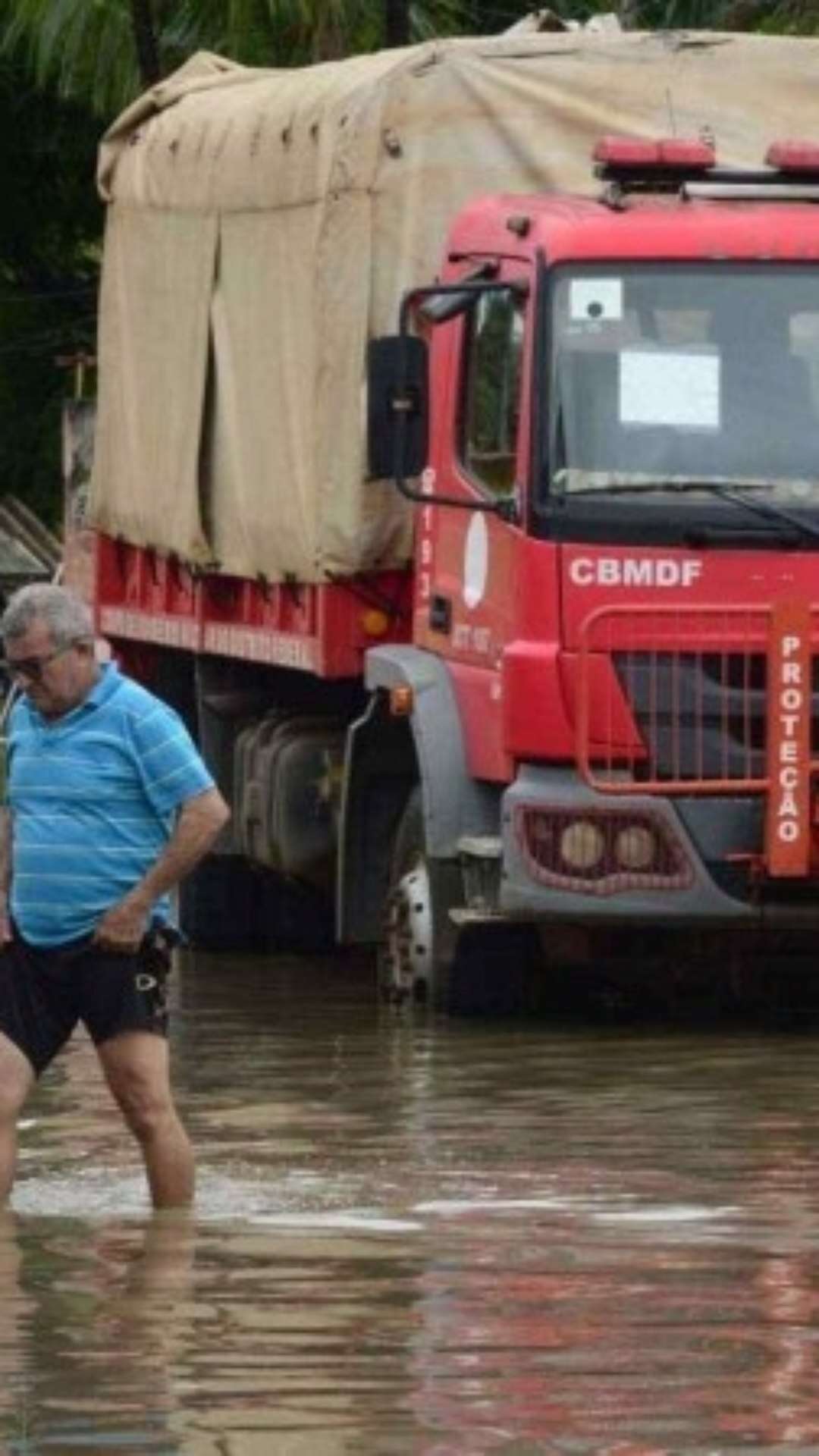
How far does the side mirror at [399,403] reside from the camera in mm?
17406

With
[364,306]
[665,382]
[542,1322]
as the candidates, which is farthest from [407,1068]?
[542,1322]

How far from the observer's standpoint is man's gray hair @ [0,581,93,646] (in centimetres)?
1180

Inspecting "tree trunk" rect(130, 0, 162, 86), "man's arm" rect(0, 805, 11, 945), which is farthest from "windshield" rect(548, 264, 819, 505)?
"tree trunk" rect(130, 0, 162, 86)

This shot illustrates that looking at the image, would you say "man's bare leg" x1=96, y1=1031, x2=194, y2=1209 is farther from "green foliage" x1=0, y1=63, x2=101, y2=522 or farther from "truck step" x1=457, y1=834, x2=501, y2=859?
"green foliage" x1=0, y1=63, x2=101, y2=522

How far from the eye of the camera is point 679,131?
18.7m

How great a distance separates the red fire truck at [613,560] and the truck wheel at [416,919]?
0.06 feet

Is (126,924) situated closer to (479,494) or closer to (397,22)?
(479,494)

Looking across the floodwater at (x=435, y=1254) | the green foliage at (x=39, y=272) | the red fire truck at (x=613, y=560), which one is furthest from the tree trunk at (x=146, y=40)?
the floodwater at (x=435, y=1254)

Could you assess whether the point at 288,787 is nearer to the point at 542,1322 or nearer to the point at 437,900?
the point at 437,900

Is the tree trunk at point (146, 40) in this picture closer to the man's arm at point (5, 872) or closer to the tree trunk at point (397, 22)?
the tree trunk at point (397, 22)

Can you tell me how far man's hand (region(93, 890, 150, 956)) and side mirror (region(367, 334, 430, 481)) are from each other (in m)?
5.70

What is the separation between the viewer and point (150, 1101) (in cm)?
1199

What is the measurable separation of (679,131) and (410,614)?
1978 mm

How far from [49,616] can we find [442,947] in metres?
6.07
